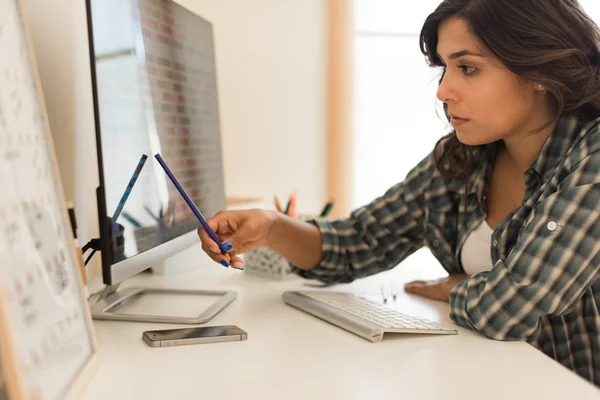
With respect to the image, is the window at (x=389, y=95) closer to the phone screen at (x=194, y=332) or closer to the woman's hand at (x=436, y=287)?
the woman's hand at (x=436, y=287)

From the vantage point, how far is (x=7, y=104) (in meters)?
0.57

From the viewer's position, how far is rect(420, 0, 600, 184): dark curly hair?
39.6 inches

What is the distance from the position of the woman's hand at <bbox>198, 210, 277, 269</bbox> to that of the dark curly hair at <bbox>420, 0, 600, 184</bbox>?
49 centimetres

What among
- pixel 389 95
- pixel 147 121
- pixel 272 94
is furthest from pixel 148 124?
pixel 389 95

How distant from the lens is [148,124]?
95 cm

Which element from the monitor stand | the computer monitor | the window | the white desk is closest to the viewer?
the white desk

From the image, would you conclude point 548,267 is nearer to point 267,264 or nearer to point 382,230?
point 382,230

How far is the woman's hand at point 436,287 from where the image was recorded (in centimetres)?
113

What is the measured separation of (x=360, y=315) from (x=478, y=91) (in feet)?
1.39

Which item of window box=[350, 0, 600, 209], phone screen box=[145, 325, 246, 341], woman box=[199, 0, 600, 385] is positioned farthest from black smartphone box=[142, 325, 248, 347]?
window box=[350, 0, 600, 209]

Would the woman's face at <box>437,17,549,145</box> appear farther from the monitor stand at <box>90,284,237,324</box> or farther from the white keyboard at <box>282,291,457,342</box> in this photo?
the monitor stand at <box>90,284,237,324</box>

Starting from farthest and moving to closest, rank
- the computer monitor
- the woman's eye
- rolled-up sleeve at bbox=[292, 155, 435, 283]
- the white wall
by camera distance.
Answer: the white wall → rolled-up sleeve at bbox=[292, 155, 435, 283] → the woman's eye → the computer monitor

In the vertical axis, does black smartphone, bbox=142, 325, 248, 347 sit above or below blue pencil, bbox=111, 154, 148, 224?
below

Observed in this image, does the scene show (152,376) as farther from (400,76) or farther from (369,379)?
(400,76)
